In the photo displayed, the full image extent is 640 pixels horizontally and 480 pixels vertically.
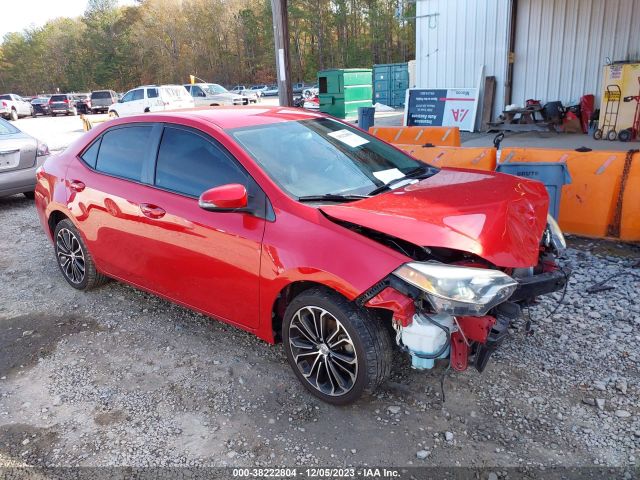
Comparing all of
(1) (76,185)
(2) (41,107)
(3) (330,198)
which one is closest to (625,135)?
(3) (330,198)

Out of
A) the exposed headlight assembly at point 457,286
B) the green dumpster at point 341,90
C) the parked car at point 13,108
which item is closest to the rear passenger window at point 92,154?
the exposed headlight assembly at point 457,286

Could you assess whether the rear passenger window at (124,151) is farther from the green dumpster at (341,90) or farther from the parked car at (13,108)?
the parked car at (13,108)

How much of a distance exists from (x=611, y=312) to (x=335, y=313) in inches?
96.5

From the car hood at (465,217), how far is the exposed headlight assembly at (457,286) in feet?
0.35

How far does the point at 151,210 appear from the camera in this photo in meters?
3.52

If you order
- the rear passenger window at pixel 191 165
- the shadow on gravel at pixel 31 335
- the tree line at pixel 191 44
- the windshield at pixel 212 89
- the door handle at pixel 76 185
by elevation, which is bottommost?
the shadow on gravel at pixel 31 335

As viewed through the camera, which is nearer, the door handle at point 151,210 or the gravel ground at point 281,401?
the gravel ground at point 281,401

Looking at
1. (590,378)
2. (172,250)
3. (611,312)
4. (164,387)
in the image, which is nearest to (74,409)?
(164,387)

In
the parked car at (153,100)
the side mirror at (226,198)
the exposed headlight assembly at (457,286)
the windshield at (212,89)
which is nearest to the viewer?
the exposed headlight assembly at (457,286)

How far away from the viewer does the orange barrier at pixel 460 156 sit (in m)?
5.83

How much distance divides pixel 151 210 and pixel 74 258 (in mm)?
1554

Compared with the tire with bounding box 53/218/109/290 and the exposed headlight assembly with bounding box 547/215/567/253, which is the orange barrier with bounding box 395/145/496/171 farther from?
the tire with bounding box 53/218/109/290

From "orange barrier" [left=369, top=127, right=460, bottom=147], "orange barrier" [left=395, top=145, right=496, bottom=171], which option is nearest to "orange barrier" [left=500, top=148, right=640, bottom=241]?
"orange barrier" [left=395, top=145, right=496, bottom=171]

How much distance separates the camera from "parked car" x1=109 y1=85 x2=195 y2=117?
78.3 feet
